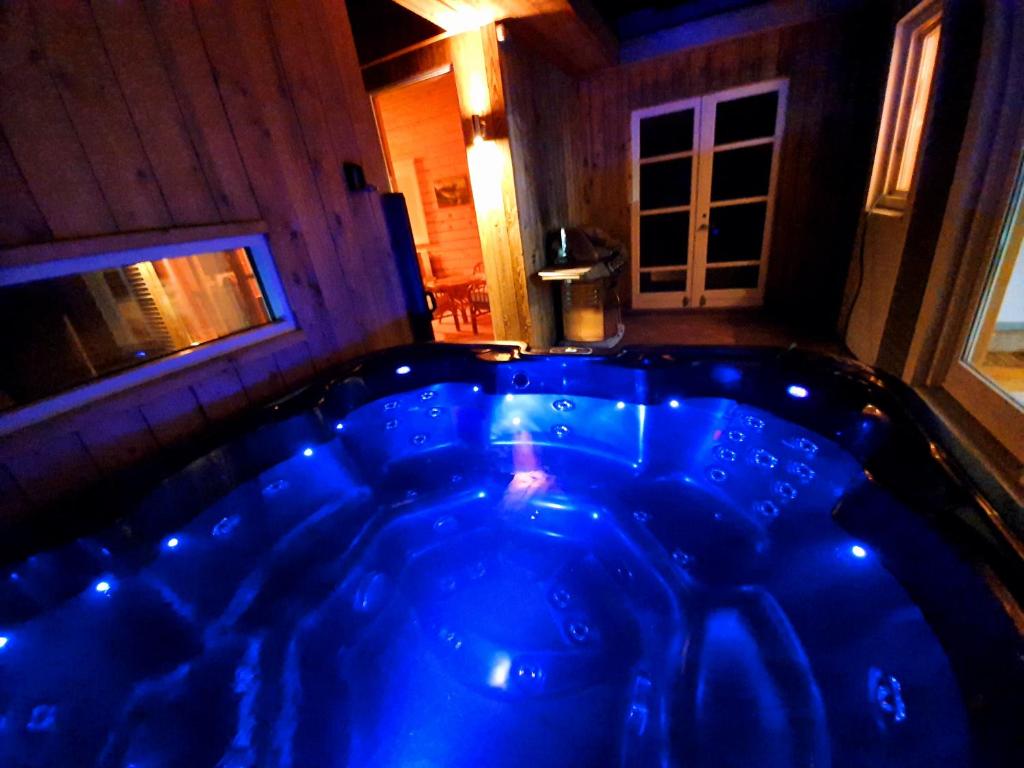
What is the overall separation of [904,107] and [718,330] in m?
1.83

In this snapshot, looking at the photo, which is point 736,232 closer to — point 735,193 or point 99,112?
point 735,193

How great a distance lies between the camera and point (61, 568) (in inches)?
45.6

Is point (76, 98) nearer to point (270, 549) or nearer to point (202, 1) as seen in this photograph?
point (202, 1)

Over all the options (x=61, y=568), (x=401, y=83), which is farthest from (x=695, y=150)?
(x=61, y=568)

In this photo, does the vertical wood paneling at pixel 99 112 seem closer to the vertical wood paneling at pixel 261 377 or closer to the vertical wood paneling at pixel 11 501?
the vertical wood paneling at pixel 261 377

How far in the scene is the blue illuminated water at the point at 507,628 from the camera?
0.96 m

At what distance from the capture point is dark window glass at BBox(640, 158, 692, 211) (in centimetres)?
418

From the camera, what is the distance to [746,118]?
12.7ft

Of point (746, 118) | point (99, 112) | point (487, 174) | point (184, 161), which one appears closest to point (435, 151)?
point (487, 174)

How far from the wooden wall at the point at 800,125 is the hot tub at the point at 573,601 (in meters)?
3.00

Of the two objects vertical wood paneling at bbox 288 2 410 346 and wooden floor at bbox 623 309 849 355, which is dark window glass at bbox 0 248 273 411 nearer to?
vertical wood paneling at bbox 288 2 410 346

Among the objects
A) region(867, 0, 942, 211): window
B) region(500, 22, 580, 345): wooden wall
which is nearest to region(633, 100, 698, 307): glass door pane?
region(500, 22, 580, 345): wooden wall

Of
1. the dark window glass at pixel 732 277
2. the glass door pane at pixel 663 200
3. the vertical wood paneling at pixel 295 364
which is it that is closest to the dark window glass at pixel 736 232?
the dark window glass at pixel 732 277

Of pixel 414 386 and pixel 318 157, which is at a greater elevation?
pixel 318 157
